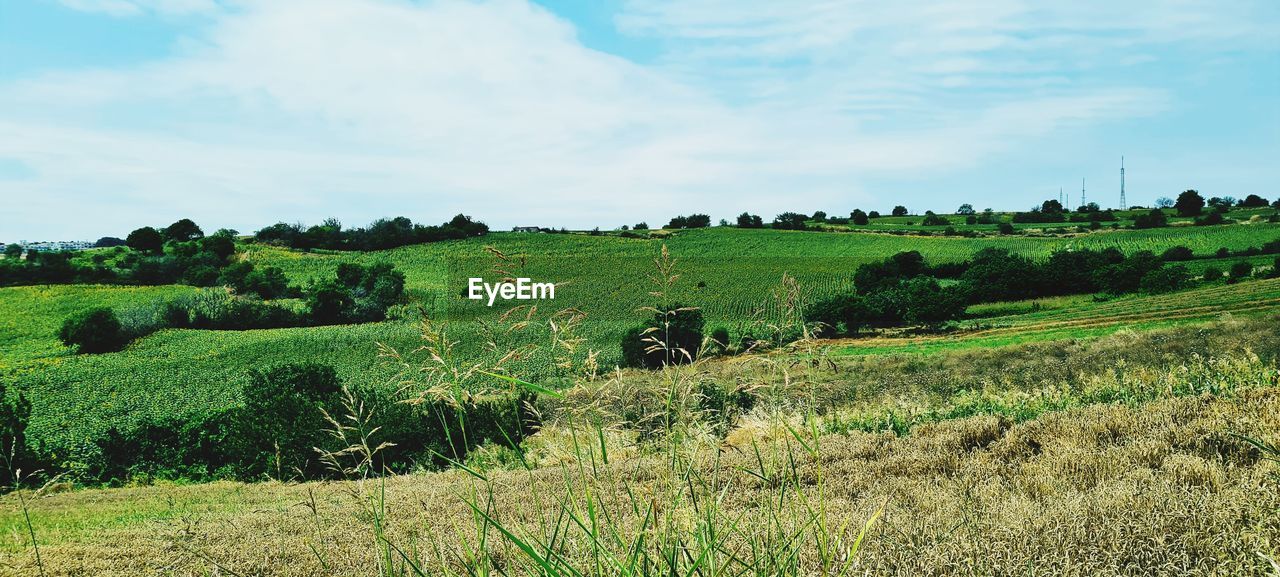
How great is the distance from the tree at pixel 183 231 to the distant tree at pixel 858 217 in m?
83.2

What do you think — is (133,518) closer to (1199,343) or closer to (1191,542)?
(1191,542)

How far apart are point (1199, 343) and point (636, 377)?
25.5m

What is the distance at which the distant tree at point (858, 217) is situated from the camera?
10160 cm

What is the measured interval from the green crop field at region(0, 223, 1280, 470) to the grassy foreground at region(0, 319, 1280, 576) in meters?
22.5

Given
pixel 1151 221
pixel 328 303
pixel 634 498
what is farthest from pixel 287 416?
pixel 1151 221

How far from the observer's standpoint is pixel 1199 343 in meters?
22.5

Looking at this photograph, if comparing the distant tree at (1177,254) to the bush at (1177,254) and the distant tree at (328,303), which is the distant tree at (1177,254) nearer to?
the bush at (1177,254)

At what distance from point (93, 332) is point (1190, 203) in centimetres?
10781

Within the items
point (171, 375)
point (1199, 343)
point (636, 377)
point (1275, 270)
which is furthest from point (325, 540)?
point (1275, 270)

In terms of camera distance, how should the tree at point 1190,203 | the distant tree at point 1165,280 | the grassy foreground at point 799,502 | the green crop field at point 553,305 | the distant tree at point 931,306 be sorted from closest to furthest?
the grassy foreground at point 799,502
the green crop field at point 553,305
the distant tree at point 931,306
the distant tree at point 1165,280
the tree at point 1190,203

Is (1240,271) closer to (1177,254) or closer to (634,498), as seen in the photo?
(1177,254)

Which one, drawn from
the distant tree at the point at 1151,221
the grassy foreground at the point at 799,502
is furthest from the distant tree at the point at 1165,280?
the grassy foreground at the point at 799,502

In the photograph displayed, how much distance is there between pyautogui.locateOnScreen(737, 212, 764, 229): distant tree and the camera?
99.4 m

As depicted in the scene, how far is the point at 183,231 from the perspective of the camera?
93.0 metres
